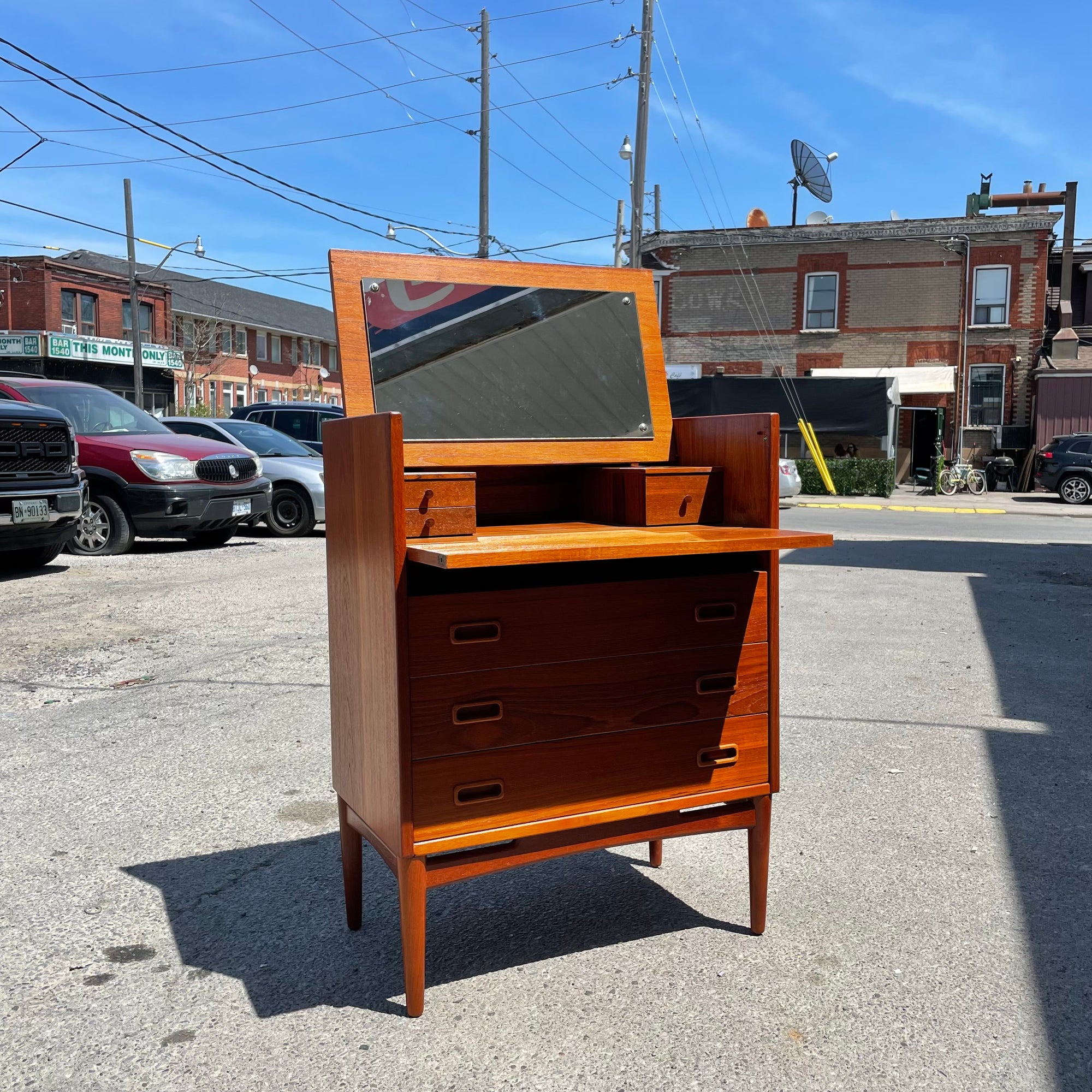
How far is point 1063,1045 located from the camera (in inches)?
98.5

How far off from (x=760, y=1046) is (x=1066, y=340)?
113 feet

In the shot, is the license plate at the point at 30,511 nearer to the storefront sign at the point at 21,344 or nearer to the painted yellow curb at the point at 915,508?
the painted yellow curb at the point at 915,508

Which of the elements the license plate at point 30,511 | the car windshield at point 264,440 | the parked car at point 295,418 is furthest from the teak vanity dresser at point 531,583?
the parked car at point 295,418

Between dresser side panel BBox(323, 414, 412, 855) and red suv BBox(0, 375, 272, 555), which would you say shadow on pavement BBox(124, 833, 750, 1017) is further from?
red suv BBox(0, 375, 272, 555)

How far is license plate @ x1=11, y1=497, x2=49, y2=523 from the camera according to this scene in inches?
370

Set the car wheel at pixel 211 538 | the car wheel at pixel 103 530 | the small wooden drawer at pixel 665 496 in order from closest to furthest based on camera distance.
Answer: the small wooden drawer at pixel 665 496 < the car wheel at pixel 103 530 < the car wheel at pixel 211 538

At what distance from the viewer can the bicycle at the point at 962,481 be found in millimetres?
28891


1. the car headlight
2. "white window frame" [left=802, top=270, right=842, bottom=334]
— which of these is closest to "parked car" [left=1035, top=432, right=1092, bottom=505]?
"white window frame" [left=802, top=270, right=842, bottom=334]

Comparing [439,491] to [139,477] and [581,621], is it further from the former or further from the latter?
[139,477]

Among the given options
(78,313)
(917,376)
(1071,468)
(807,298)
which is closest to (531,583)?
(1071,468)

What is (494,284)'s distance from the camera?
3275 mm

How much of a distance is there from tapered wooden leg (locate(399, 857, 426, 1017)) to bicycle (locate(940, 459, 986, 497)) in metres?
28.4

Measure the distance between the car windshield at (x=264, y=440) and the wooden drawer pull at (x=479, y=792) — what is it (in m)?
12.6

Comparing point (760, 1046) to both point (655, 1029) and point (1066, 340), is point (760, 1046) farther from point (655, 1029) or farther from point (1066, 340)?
point (1066, 340)
